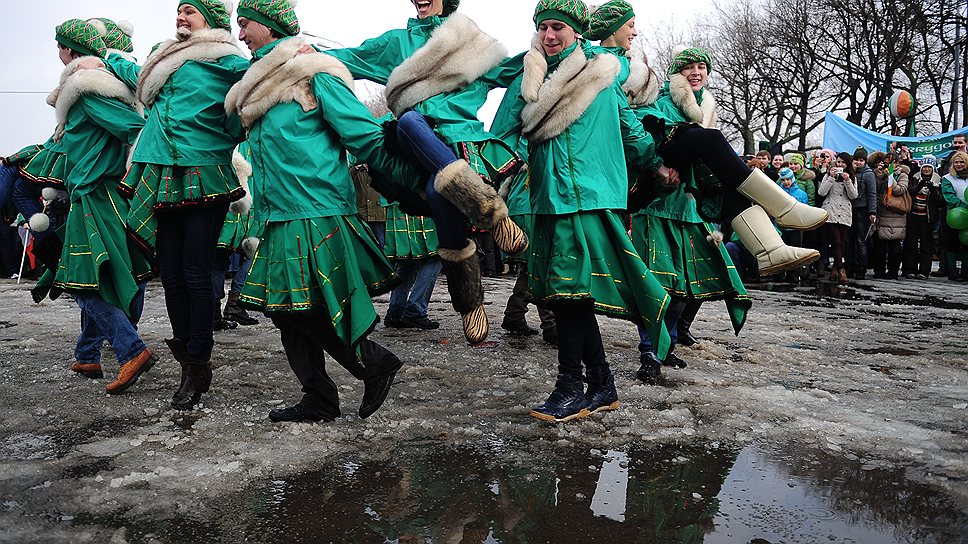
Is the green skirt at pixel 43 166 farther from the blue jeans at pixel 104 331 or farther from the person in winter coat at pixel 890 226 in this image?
the person in winter coat at pixel 890 226

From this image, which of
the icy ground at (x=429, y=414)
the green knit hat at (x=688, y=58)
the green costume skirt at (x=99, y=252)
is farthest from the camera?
the green knit hat at (x=688, y=58)

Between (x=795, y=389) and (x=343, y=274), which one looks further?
(x=795, y=389)

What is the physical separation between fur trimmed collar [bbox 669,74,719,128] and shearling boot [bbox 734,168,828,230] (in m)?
0.91

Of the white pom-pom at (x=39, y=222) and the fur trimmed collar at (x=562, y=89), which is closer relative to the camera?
the fur trimmed collar at (x=562, y=89)

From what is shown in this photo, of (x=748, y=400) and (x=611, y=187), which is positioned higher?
(x=611, y=187)

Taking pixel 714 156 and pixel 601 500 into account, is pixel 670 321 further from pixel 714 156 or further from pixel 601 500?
pixel 601 500

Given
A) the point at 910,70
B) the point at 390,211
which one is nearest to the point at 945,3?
the point at 910,70

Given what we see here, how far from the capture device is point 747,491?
3.09 m

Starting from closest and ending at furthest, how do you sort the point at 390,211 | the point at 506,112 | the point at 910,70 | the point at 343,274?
the point at 343,274 < the point at 506,112 < the point at 390,211 < the point at 910,70

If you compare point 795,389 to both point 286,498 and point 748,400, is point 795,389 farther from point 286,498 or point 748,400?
point 286,498

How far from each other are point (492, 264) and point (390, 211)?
658 cm

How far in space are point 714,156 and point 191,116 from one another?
2482mm

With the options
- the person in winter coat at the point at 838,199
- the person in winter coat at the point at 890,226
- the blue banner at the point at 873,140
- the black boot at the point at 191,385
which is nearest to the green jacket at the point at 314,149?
the black boot at the point at 191,385

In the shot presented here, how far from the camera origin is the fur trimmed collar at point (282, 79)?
145 inches
